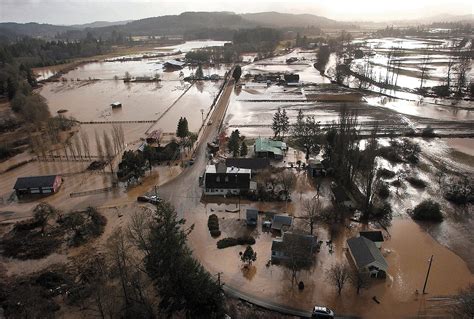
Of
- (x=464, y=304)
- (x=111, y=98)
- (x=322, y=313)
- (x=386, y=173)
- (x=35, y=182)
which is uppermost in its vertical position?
(x=111, y=98)

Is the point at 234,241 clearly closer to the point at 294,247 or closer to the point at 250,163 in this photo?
the point at 294,247

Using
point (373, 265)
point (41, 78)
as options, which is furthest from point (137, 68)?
point (373, 265)

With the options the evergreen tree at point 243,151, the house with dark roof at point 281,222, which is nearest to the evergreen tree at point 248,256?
the house with dark roof at point 281,222

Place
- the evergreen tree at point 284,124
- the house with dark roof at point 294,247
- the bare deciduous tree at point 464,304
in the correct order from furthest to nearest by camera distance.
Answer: the evergreen tree at point 284,124, the house with dark roof at point 294,247, the bare deciduous tree at point 464,304

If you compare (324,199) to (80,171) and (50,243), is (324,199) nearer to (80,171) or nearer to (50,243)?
(50,243)

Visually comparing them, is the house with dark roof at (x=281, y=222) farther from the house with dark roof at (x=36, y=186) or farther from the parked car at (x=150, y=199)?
the house with dark roof at (x=36, y=186)

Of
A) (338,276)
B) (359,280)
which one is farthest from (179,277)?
(359,280)
